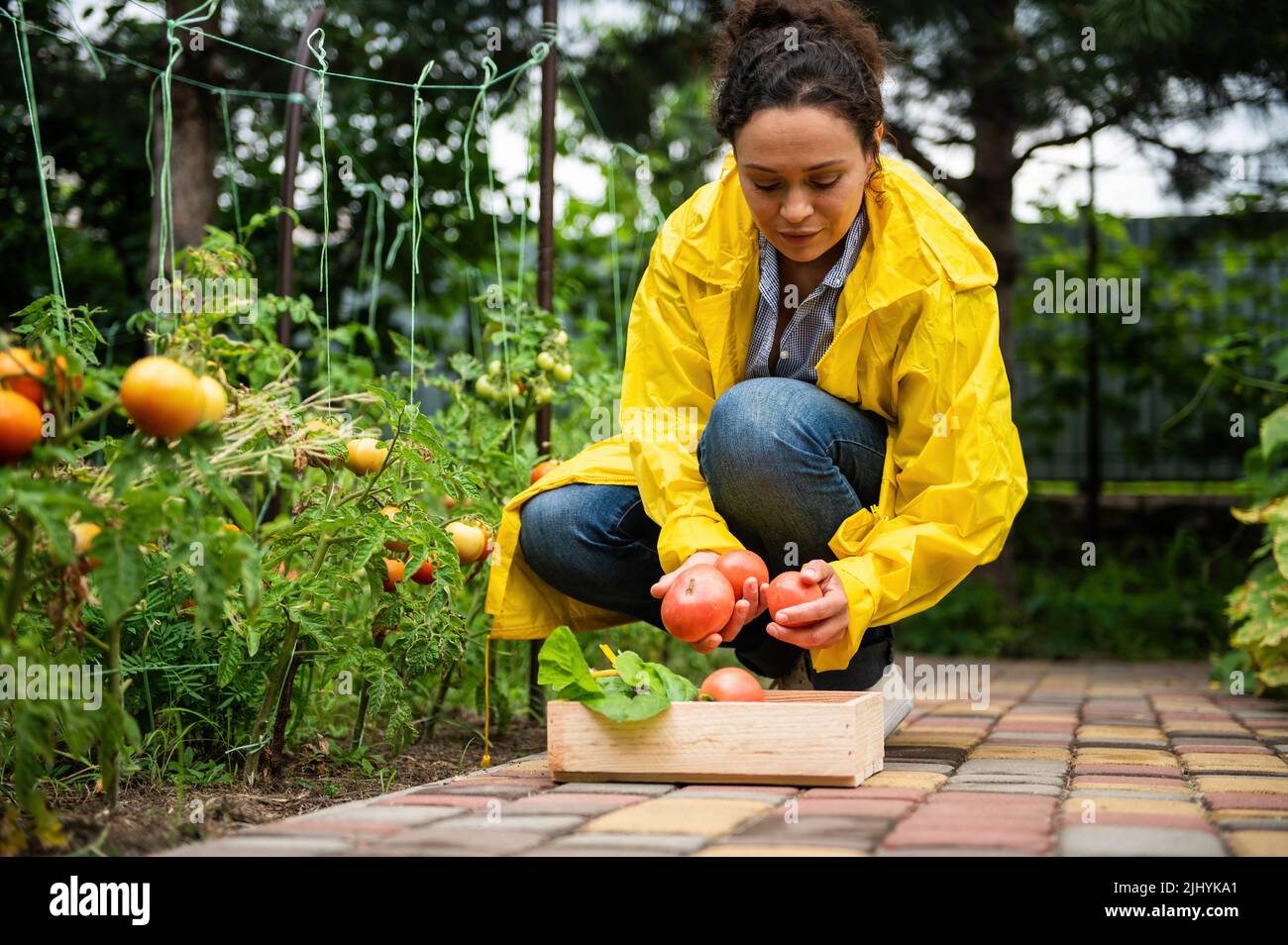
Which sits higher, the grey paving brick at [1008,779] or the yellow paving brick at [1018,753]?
the grey paving brick at [1008,779]

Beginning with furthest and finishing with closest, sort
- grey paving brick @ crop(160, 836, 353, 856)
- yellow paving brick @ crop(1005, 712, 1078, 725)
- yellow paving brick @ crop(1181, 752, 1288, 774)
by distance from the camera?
yellow paving brick @ crop(1005, 712, 1078, 725) → yellow paving brick @ crop(1181, 752, 1288, 774) → grey paving brick @ crop(160, 836, 353, 856)

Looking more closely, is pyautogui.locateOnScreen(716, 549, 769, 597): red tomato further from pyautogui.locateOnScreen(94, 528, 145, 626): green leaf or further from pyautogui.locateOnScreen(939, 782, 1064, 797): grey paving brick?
pyautogui.locateOnScreen(94, 528, 145, 626): green leaf

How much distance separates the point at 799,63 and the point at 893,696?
4.45 ft

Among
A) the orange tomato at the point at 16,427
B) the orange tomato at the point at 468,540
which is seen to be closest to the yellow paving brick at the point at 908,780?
the orange tomato at the point at 468,540

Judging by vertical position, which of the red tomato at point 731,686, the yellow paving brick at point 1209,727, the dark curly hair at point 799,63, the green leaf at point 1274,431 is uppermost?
the dark curly hair at point 799,63

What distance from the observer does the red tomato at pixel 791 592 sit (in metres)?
2.10

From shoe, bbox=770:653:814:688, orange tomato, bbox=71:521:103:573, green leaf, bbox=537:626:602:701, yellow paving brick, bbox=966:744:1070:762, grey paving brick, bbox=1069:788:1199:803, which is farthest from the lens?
shoe, bbox=770:653:814:688

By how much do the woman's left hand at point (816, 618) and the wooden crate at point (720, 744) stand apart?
0.11 metres

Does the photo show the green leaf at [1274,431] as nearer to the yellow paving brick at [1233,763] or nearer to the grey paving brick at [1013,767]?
the yellow paving brick at [1233,763]

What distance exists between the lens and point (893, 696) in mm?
2842

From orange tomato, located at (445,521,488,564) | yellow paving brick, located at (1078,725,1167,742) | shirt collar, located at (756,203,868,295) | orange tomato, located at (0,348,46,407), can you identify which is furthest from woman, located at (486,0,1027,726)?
orange tomato, located at (0,348,46,407)

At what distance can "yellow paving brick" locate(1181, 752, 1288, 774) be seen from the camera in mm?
2285

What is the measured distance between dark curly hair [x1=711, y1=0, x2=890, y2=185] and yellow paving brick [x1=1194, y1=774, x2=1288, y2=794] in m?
1.22

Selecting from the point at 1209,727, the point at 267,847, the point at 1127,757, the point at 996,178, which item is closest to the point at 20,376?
the point at 267,847
